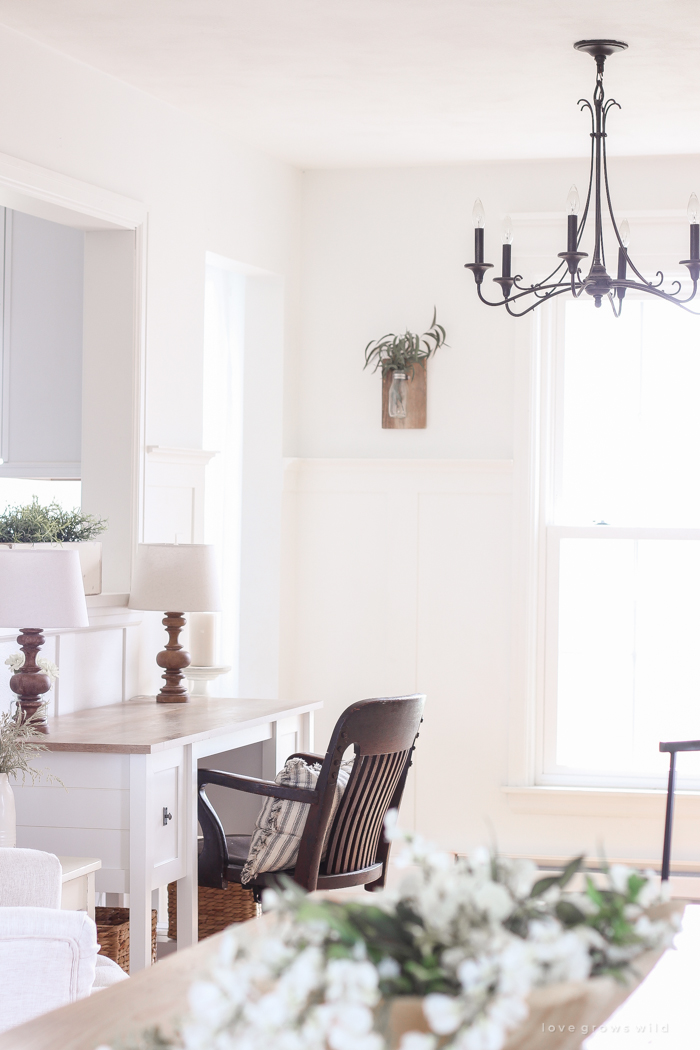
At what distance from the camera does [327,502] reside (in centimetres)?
516

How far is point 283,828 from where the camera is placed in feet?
10.4

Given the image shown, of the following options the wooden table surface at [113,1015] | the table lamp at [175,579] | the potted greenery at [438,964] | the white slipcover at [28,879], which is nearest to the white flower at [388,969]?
the potted greenery at [438,964]

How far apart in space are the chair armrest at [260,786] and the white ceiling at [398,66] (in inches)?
84.3

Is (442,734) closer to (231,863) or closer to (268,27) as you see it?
(231,863)

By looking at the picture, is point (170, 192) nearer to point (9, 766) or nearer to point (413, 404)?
point (413, 404)

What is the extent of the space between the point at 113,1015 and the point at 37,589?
5.46ft

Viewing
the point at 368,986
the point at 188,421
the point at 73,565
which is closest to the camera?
the point at 368,986

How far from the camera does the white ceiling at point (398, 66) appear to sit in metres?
3.34

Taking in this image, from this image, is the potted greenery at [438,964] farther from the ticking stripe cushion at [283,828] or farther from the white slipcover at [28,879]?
the ticking stripe cushion at [283,828]

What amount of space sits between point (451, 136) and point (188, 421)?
1.51 meters

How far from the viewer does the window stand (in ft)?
16.3

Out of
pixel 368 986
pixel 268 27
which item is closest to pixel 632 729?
pixel 268 27

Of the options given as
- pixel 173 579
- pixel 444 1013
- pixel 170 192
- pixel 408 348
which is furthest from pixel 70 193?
pixel 444 1013

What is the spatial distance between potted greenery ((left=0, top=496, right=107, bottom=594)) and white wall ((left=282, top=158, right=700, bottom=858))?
1.49 meters
